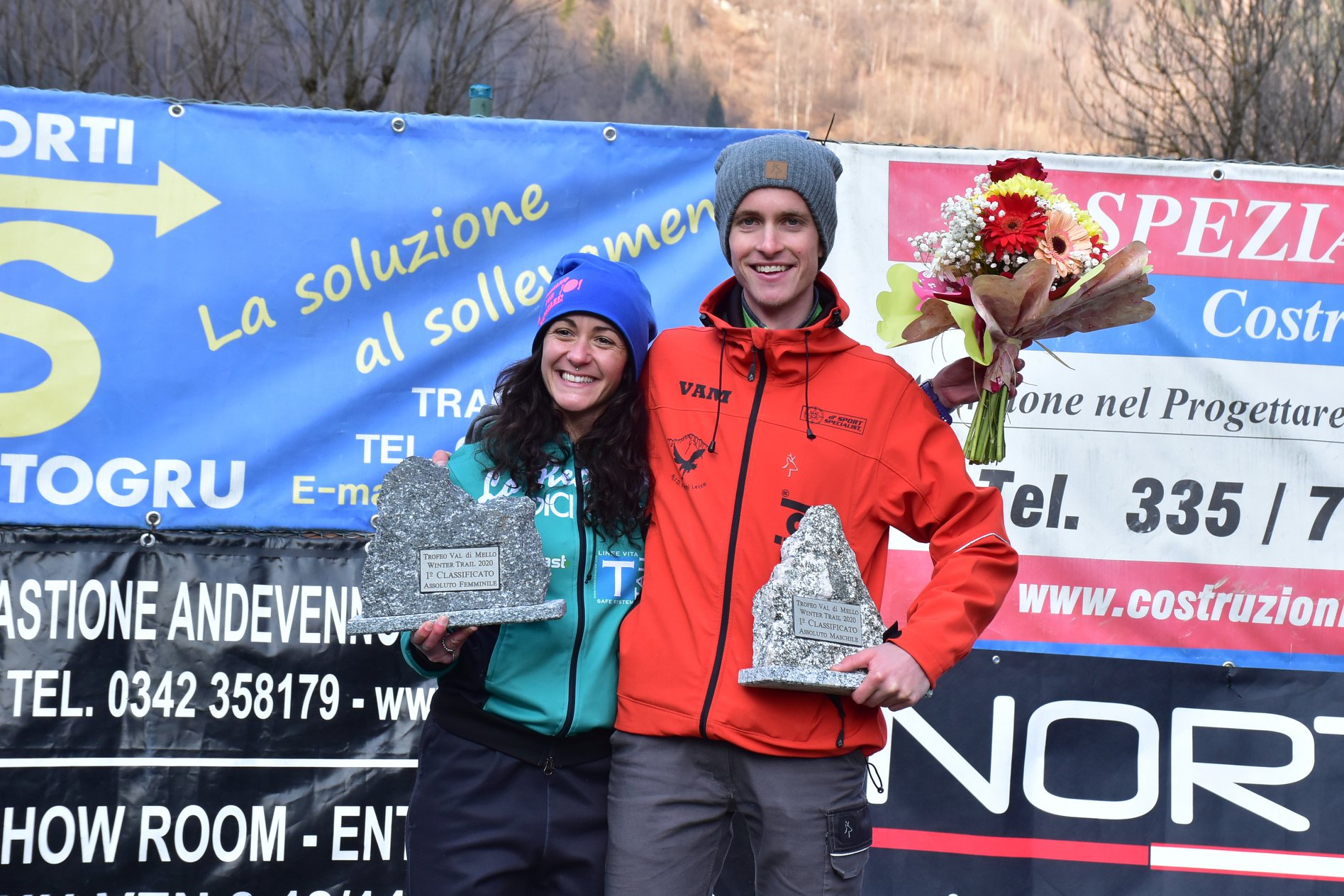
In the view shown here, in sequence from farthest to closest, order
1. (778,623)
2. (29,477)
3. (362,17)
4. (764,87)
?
(764,87) < (362,17) < (29,477) < (778,623)

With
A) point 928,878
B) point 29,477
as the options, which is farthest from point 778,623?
point 29,477

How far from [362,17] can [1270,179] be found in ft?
13.5

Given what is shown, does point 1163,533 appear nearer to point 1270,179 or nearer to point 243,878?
point 1270,179

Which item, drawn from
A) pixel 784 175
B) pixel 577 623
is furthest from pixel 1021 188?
pixel 577 623

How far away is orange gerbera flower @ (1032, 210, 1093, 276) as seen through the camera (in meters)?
2.03

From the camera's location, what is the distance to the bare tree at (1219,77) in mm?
5859

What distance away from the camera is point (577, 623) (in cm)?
204

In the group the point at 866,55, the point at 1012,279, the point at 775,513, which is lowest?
the point at 775,513

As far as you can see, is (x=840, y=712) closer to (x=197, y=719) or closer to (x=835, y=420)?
(x=835, y=420)

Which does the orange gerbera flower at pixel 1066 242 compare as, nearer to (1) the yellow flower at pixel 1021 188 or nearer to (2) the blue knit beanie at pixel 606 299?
(1) the yellow flower at pixel 1021 188

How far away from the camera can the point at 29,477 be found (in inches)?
124

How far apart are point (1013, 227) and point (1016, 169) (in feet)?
0.51

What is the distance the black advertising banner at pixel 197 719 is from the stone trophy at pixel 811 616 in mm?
1649

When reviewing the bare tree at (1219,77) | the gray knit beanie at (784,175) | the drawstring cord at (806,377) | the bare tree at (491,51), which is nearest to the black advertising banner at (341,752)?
the drawstring cord at (806,377)
